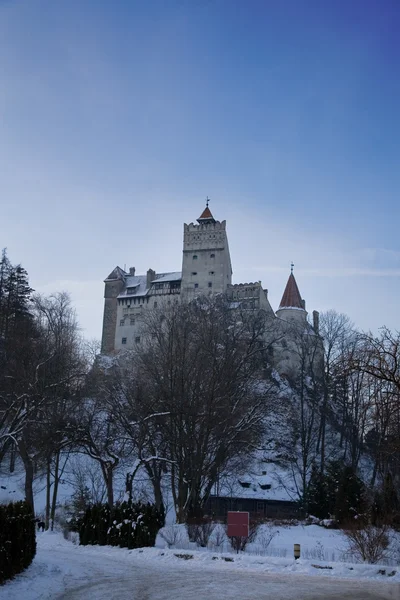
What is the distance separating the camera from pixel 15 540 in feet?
36.7

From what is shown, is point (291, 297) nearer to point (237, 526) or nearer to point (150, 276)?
point (150, 276)

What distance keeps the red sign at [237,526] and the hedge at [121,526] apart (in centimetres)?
244

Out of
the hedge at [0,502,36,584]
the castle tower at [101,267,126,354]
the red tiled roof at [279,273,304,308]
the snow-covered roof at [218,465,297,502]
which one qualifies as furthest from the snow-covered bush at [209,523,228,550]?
the castle tower at [101,267,126,354]

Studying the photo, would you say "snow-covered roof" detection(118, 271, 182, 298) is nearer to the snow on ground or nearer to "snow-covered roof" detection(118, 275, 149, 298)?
"snow-covered roof" detection(118, 275, 149, 298)

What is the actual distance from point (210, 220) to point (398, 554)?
2425 inches

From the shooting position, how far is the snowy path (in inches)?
392

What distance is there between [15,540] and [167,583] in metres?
3.11

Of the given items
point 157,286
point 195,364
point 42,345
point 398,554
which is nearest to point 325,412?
point 195,364

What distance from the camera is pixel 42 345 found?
34.2 meters

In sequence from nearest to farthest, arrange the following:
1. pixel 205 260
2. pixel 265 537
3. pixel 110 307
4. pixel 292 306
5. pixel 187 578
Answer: pixel 187 578 → pixel 265 537 → pixel 292 306 → pixel 205 260 → pixel 110 307

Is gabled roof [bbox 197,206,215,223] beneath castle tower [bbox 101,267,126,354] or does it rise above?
above

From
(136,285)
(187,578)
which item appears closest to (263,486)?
(187,578)

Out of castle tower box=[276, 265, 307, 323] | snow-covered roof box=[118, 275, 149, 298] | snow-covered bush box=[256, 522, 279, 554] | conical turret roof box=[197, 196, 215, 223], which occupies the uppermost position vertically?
conical turret roof box=[197, 196, 215, 223]

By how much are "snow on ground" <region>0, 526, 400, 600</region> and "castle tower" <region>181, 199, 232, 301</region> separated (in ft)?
171
